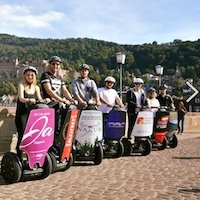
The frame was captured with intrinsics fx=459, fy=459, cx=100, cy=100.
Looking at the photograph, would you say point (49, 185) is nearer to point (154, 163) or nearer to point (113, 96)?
point (154, 163)

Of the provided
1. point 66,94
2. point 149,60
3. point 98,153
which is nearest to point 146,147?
point 98,153

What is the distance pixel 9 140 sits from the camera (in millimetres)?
8680

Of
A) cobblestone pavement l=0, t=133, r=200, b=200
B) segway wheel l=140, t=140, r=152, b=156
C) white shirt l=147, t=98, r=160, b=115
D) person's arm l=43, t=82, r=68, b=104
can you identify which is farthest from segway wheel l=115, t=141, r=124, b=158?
person's arm l=43, t=82, r=68, b=104

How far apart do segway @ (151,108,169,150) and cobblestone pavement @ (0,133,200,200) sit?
7.04 feet

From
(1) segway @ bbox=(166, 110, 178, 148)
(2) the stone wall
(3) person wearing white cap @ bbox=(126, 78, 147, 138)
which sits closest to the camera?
(2) the stone wall

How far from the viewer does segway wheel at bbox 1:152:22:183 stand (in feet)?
19.7

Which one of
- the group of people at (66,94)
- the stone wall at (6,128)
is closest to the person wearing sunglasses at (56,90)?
the group of people at (66,94)

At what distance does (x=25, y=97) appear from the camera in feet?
21.4

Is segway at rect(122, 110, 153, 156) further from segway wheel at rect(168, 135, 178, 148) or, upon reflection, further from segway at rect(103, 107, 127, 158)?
segway wheel at rect(168, 135, 178, 148)

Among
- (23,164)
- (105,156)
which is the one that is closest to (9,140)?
(105,156)

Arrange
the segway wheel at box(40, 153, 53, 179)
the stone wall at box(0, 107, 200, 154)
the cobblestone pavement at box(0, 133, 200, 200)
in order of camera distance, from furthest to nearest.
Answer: the stone wall at box(0, 107, 200, 154), the segway wheel at box(40, 153, 53, 179), the cobblestone pavement at box(0, 133, 200, 200)

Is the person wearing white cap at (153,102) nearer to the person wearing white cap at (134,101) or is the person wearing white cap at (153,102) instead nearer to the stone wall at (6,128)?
the person wearing white cap at (134,101)

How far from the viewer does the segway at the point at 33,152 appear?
604 cm

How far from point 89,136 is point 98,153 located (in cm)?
41
